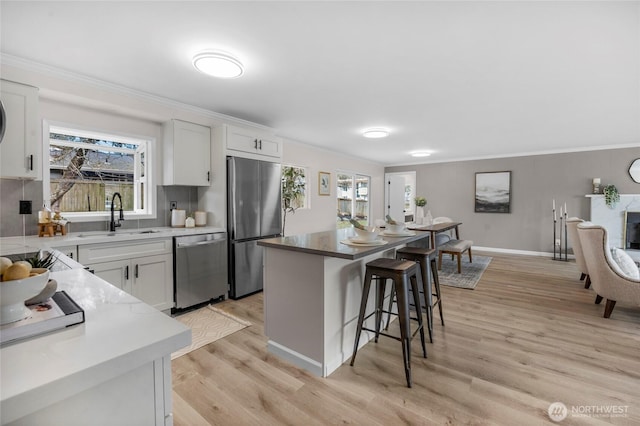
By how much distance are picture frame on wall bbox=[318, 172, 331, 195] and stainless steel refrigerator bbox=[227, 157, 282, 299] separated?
6.21 ft

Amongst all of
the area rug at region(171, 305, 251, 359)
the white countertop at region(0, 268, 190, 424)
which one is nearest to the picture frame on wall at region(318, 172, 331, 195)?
the area rug at region(171, 305, 251, 359)

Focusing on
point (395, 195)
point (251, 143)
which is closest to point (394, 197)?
point (395, 195)

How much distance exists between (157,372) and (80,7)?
222cm

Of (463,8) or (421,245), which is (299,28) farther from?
(421,245)

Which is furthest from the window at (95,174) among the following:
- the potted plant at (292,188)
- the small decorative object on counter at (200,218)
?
the potted plant at (292,188)

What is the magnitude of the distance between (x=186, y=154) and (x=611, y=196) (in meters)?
7.32

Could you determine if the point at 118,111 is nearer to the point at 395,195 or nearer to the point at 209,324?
the point at 209,324

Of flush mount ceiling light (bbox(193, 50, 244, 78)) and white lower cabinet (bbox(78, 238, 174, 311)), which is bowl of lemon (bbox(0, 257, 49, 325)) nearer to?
flush mount ceiling light (bbox(193, 50, 244, 78))

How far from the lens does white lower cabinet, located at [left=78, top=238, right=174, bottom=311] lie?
8.41 feet

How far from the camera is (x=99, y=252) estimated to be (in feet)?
8.45

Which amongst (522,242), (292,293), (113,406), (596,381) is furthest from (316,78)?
(522,242)

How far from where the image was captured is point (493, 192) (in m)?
6.87

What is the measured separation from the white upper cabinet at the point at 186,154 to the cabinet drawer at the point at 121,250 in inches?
30.9

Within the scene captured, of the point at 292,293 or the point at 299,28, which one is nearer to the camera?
the point at 299,28
